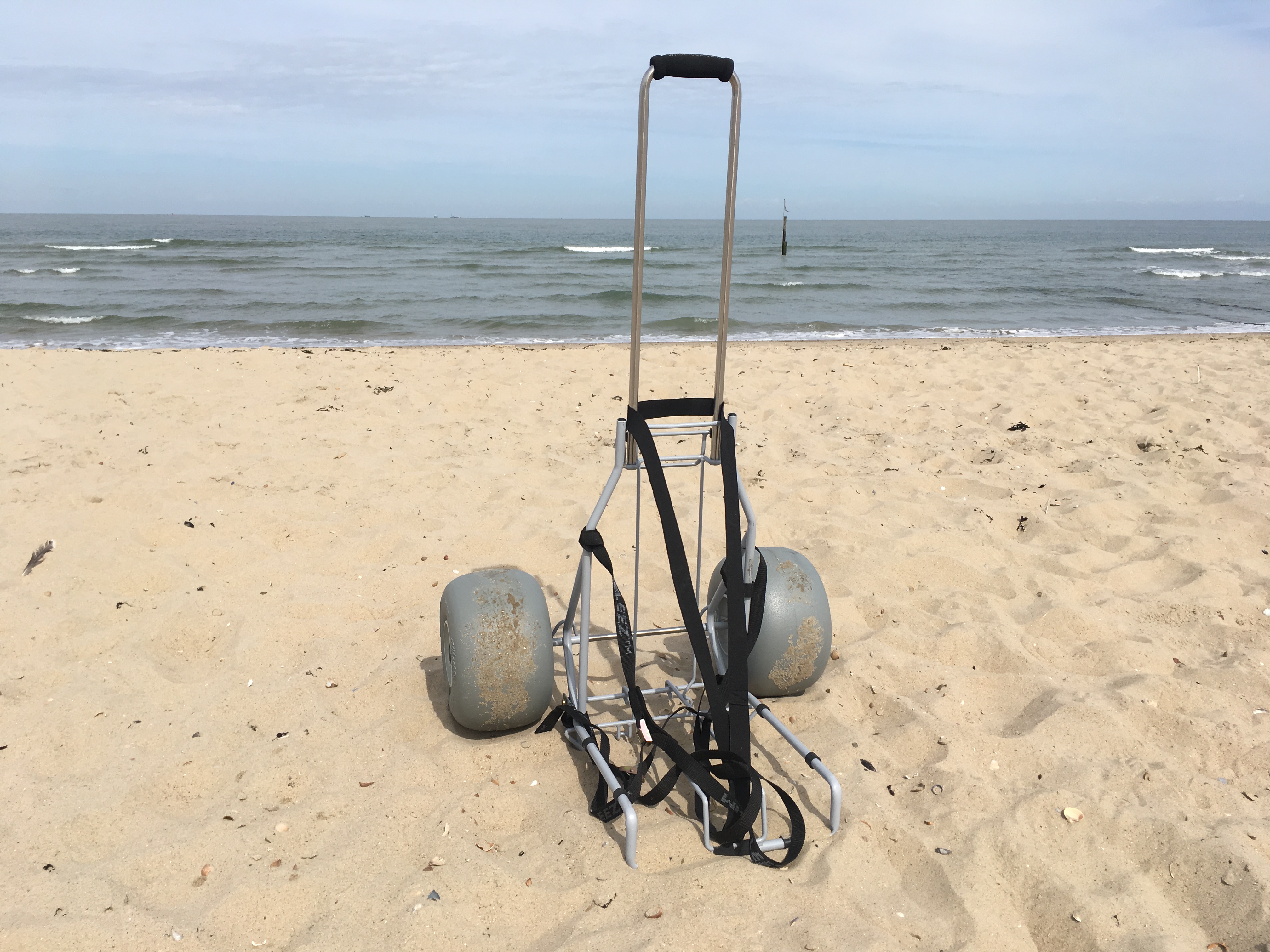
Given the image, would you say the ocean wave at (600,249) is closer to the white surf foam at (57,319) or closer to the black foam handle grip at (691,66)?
the white surf foam at (57,319)

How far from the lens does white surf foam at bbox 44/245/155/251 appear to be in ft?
99.8

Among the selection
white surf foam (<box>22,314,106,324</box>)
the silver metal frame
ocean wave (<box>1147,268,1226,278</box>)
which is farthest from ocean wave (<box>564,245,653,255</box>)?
the silver metal frame

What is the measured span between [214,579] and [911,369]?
23.2 feet

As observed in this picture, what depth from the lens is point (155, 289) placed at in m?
18.2

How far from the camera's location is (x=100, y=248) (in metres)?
31.6

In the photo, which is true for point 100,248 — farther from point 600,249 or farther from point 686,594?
point 686,594

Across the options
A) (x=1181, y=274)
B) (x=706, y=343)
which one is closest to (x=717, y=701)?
(x=706, y=343)

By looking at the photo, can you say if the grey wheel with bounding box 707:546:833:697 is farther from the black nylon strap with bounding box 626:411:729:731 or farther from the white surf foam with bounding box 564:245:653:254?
the white surf foam with bounding box 564:245:653:254

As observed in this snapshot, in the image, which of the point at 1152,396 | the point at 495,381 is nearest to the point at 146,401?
the point at 495,381

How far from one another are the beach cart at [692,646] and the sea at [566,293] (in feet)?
31.6

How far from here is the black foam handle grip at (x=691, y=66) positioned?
247 cm

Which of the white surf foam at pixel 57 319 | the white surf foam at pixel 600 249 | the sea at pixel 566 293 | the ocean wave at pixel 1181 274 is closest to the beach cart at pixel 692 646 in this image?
the sea at pixel 566 293

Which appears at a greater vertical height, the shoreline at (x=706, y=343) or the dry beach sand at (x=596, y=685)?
the shoreline at (x=706, y=343)

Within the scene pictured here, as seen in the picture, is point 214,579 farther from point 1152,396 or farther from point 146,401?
point 1152,396
